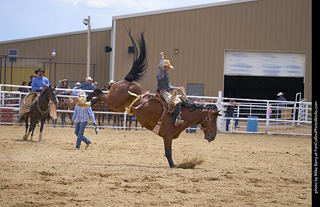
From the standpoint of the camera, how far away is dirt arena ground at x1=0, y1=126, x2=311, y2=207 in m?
5.33

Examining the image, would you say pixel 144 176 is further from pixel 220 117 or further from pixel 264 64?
pixel 264 64

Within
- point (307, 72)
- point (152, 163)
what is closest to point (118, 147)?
point (152, 163)

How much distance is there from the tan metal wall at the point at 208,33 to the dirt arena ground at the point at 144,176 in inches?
418

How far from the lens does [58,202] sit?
496 centimetres

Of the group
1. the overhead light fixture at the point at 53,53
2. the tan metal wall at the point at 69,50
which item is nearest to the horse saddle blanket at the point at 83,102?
the tan metal wall at the point at 69,50

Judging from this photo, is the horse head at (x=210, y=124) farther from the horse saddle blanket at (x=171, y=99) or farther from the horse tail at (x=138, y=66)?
the horse tail at (x=138, y=66)

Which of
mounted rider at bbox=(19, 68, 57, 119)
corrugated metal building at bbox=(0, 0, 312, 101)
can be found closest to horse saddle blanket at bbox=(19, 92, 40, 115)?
mounted rider at bbox=(19, 68, 57, 119)

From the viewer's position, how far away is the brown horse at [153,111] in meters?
8.59

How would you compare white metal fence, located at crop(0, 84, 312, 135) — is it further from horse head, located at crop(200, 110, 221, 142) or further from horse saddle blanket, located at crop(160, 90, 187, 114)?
horse saddle blanket, located at crop(160, 90, 187, 114)

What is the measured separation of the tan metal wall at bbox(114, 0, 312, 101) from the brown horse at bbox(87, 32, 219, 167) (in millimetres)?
13675

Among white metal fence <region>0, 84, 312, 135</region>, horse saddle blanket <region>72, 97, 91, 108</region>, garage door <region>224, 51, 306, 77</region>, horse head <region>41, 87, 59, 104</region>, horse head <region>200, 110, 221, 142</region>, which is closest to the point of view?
horse saddle blanket <region>72, 97, 91, 108</region>

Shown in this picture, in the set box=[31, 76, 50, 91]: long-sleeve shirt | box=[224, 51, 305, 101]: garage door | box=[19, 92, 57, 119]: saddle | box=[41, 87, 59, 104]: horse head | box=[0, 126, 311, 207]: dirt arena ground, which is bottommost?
box=[0, 126, 311, 207]: dirt arena ground

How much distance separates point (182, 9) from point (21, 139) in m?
13.1

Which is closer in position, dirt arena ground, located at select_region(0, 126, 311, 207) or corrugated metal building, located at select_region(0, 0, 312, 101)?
dirt arena ground, located at select_region(0, 126, 311, 207)
